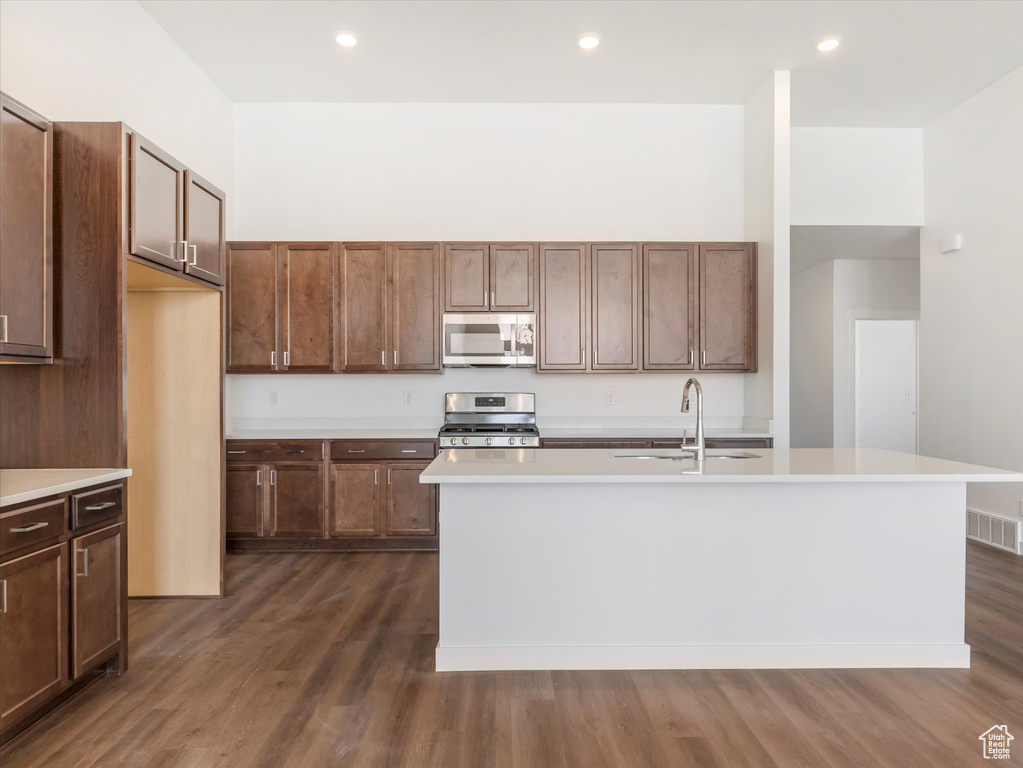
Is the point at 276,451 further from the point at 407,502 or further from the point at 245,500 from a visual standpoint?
the point at 407,502

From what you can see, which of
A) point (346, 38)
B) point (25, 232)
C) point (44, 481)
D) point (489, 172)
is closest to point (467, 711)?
point (44, 481)

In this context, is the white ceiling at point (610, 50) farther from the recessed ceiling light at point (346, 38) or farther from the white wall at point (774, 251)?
the white wall at point (774, 251)

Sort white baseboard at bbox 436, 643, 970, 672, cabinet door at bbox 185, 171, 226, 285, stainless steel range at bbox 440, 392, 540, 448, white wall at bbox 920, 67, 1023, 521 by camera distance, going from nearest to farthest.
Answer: white baseboard at bbox 436, 643, 970, 672, cabinet door at bbox 185, 171, 226, 285, white wall at bbox 920, 67, 1023, 521, stainless steel range at bbox 440, 392, 540, 448

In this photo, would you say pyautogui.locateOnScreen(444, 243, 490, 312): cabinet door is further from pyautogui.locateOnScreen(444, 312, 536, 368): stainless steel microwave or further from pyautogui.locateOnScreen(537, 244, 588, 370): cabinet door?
pyautogui.locateOnScreen(537, 244, 588, 370): cabinet door

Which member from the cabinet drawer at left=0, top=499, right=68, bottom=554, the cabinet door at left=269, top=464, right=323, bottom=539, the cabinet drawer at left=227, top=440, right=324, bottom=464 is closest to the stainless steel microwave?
the cabinet drawer at left=227, top=440, right=324, bottom=464

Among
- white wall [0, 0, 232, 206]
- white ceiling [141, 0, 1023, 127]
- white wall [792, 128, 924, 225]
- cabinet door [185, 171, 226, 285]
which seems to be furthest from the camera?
white wall [792, 128, 924, 225]

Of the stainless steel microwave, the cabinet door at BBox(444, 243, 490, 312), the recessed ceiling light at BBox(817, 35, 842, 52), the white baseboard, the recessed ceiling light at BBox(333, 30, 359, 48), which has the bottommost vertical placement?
the white baseboard

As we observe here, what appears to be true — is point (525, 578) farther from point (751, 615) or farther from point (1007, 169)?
point (1007, 169)

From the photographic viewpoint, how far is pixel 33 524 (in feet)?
7.15

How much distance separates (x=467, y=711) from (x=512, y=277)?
10.9ft

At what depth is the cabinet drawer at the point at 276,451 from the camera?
4609 mm

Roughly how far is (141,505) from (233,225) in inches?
100.0

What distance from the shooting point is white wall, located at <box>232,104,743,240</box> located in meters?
5.22

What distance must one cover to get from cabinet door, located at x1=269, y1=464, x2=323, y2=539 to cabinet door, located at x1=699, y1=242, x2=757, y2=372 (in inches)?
123
